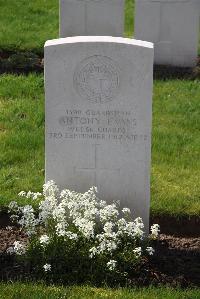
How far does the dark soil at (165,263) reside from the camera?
4.73 m

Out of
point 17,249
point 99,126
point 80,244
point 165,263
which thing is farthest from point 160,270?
point 99,126

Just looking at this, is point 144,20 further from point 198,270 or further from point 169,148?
point 198,270

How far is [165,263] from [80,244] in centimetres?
66

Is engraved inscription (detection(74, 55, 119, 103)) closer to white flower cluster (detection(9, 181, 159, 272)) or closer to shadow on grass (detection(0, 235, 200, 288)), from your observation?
white flower cluster (detection(9, 181, 159, 272))

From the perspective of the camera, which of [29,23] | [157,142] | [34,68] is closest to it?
[157,142]

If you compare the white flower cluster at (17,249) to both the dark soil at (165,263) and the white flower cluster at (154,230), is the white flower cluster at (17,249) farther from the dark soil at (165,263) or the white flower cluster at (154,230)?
the white flower cluster at (154,230)

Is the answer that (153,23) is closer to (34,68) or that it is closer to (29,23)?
(34,68)

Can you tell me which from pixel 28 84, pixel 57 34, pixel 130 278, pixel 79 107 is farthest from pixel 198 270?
pixel 57 34

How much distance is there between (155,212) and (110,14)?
14.4ft

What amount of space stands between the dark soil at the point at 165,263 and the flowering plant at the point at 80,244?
10 centimetres

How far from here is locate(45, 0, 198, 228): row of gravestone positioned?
489cm

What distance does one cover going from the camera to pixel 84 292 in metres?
4.47

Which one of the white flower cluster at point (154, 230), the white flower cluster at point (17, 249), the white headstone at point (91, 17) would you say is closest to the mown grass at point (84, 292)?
the white flower cluster at point (17, 249)

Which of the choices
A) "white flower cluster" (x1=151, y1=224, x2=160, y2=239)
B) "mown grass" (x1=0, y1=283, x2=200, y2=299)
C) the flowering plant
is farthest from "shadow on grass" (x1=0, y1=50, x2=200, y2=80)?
"mown grass" (x1=0, y1=283, x2=200, y2=299)
